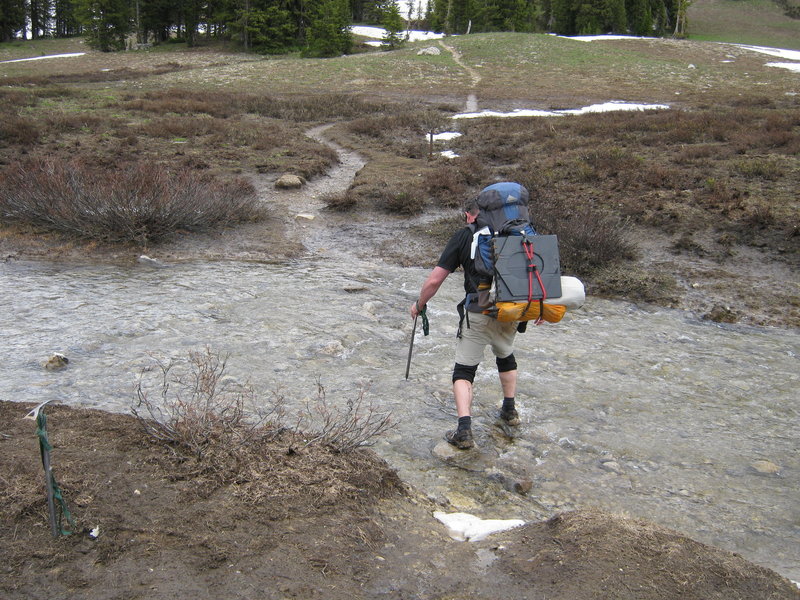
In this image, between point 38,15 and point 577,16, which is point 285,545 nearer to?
point 577,16

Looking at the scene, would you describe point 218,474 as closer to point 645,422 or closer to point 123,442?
point 123,442

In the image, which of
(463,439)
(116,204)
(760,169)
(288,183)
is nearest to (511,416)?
(463,439)

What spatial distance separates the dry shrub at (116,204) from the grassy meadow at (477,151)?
55 millimetres

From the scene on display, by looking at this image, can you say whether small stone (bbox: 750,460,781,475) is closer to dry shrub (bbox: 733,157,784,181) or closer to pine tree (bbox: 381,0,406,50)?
dry shrub (bbox: 733,157,784,181)

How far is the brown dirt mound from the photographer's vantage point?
274 centimetres

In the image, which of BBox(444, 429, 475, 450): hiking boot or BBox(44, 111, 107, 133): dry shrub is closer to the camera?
BBox(444, 429, 475, 450): hiking boot

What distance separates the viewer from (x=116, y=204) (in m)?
10.6

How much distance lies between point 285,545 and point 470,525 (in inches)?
45.2

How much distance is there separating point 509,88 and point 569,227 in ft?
99.2

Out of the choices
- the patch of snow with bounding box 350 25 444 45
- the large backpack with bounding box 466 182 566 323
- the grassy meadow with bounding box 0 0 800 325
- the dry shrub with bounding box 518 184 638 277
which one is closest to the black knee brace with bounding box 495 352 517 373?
the large backpack with bounding box 466 182 566 323

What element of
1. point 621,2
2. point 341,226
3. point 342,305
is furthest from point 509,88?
point 621,2

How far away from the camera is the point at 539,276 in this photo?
4.27 meters

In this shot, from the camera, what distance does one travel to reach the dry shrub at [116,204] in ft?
34.9

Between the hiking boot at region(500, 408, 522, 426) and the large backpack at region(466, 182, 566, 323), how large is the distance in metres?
1.17
